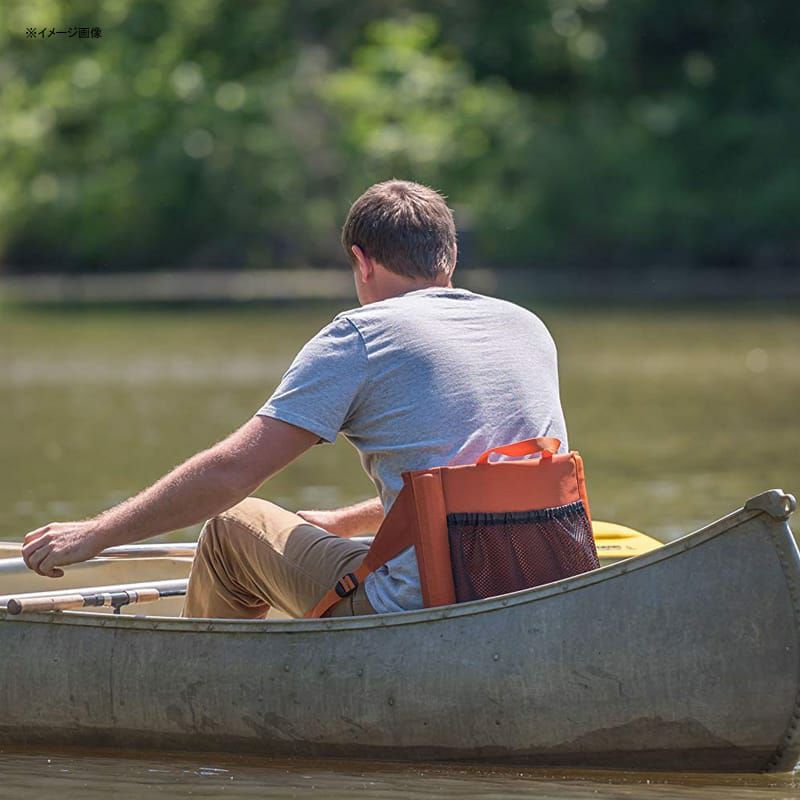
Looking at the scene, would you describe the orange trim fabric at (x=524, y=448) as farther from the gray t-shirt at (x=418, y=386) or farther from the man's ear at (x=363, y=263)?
the man's ear at (x=363, y=263)

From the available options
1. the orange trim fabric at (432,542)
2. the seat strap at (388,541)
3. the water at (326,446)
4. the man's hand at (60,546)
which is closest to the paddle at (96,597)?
the man's hand at (60,546)

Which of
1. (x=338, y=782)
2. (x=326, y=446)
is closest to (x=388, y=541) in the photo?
(x=338, y=782)

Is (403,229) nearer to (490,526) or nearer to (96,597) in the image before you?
(490,526)

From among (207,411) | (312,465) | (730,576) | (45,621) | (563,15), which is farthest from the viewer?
(563,15)

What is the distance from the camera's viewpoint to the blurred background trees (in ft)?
137

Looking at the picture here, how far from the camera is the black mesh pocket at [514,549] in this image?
15.7 feet

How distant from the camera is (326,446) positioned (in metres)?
13.7

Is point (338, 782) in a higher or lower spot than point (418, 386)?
lower

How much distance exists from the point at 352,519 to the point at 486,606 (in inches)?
36.6

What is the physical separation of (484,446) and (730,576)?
0.67m

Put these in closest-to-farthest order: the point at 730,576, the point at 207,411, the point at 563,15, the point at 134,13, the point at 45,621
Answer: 1. the point at 730,576
2. the point at 45,621
3. the point at 207,411
4. the point at 563,15
5. the point at 134,13

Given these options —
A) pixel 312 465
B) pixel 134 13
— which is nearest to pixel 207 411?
pixel 312 465

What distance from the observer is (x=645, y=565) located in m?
4.70

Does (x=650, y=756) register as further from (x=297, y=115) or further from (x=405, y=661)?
(x=297, y=115)
